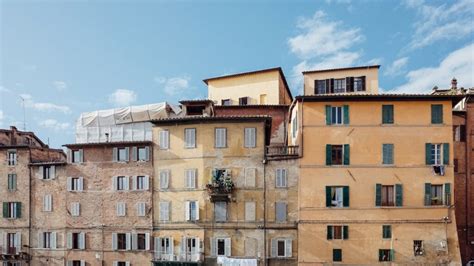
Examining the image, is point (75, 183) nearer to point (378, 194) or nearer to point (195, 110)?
point (195, 110)

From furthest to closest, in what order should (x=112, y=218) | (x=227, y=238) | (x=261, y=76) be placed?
(x=261, y=76) < (x=112, y=218) < (x=227, y=238)

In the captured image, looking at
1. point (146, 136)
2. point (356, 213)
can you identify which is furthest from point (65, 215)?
point (356, 213)

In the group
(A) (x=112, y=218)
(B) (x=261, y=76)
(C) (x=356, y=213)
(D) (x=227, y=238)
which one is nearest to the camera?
(C) (x=356, y=213)

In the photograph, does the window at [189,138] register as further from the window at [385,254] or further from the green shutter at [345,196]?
the window at [385,254]

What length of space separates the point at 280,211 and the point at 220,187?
243 inches

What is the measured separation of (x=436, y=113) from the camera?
35812mm

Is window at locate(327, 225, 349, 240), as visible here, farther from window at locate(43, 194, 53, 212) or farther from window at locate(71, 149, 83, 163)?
window at locate(43, 194, 53, 212)

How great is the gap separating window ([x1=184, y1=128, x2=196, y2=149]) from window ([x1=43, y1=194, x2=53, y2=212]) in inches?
667

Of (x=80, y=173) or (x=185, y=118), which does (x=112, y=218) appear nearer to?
(x=80, y=173)

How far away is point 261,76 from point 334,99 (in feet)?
42.5

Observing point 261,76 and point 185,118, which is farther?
point 261,76

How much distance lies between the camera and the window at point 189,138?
129 ft

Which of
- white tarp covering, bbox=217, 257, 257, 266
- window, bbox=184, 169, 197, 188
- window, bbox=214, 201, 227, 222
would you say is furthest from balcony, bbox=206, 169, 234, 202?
white tarp covering, bbox=217, 257, 257, 266

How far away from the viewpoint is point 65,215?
140 feet
